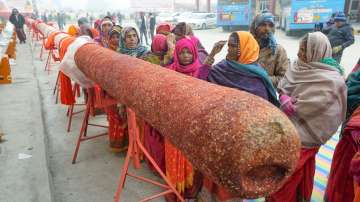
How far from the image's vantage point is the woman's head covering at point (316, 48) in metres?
2.11

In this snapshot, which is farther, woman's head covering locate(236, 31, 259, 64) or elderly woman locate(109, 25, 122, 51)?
elderly woman locate(109, 25, 122, 51)

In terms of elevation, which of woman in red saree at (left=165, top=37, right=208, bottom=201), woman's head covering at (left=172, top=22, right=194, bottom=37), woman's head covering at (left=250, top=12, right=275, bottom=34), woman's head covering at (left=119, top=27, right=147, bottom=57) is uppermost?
woman's head covering at (left=250, top=12, right=275, bottom=34)

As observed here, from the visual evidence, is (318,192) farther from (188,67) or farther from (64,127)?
(64,127)

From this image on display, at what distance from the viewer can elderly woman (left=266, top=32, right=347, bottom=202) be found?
1931 mm

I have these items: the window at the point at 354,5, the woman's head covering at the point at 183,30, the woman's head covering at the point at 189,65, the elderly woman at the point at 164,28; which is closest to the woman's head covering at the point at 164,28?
the elderly woman at the point at 164,28

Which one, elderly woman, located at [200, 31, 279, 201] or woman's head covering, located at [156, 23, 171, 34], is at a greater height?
woman's head covering, located at [156, 23, 171, 34]

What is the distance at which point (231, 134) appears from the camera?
0.81 metres

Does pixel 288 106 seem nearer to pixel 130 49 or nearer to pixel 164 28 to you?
pixel 130 49

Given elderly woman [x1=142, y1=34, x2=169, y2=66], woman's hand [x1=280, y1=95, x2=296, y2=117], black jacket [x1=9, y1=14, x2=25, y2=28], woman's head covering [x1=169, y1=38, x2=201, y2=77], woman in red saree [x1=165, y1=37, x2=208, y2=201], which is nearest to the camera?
woman's hand [x1=280, y1=95, x2=296, y2=117]

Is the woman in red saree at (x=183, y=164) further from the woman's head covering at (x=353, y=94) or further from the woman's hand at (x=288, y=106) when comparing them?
the woman's head covering at (x=353, y=94)

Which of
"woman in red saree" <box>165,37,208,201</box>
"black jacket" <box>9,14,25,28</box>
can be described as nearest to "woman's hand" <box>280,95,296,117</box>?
"woman in red saree" <box>165,37,208,201</box>

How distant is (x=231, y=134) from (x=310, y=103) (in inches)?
53.0

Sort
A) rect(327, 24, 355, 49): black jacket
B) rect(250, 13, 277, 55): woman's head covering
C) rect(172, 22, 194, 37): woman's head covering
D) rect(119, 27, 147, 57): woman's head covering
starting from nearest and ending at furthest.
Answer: rect(250, 13, 277, 55): woman's head covering, rect(119, 27, 147, 57): woman's head covering, rect(172, 22, 194, 37): woman's head covering, rect(327, 24, 355, 49): black jacket

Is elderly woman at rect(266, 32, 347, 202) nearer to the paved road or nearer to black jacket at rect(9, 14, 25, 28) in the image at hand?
the paved road
